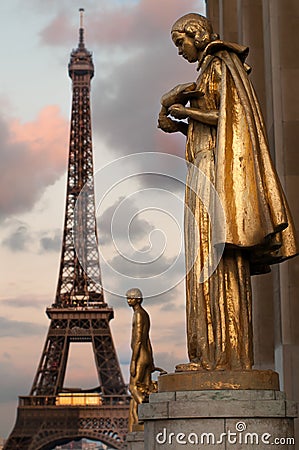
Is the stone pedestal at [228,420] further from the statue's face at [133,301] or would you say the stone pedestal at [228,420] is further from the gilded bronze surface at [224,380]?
the statue's face at [133,301]

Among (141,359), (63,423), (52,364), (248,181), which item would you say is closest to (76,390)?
(52,364)

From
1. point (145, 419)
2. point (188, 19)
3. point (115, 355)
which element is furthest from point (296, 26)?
point (115, 355)

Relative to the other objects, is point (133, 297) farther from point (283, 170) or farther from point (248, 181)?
point (248, 181)

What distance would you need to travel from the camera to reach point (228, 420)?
5750 mm

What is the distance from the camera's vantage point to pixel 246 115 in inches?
254

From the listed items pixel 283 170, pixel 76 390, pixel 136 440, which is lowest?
pixel 136 440

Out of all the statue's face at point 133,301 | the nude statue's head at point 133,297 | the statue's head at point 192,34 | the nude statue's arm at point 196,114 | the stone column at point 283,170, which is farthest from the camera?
the statue's face at point 133,301

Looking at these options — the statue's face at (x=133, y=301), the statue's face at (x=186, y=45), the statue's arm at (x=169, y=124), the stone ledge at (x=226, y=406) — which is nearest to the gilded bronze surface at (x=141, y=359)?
the statue's face at (x=133, y=301)

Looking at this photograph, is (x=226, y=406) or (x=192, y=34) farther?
(x=192, y=34)

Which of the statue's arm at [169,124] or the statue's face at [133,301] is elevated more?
the statue's face at [133,301]

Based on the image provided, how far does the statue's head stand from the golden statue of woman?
0.15 metres

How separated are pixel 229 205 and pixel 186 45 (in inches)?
58.2

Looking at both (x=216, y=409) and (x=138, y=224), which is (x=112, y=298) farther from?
(x=216, y=409)

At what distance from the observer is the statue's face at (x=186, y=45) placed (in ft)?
22.8
